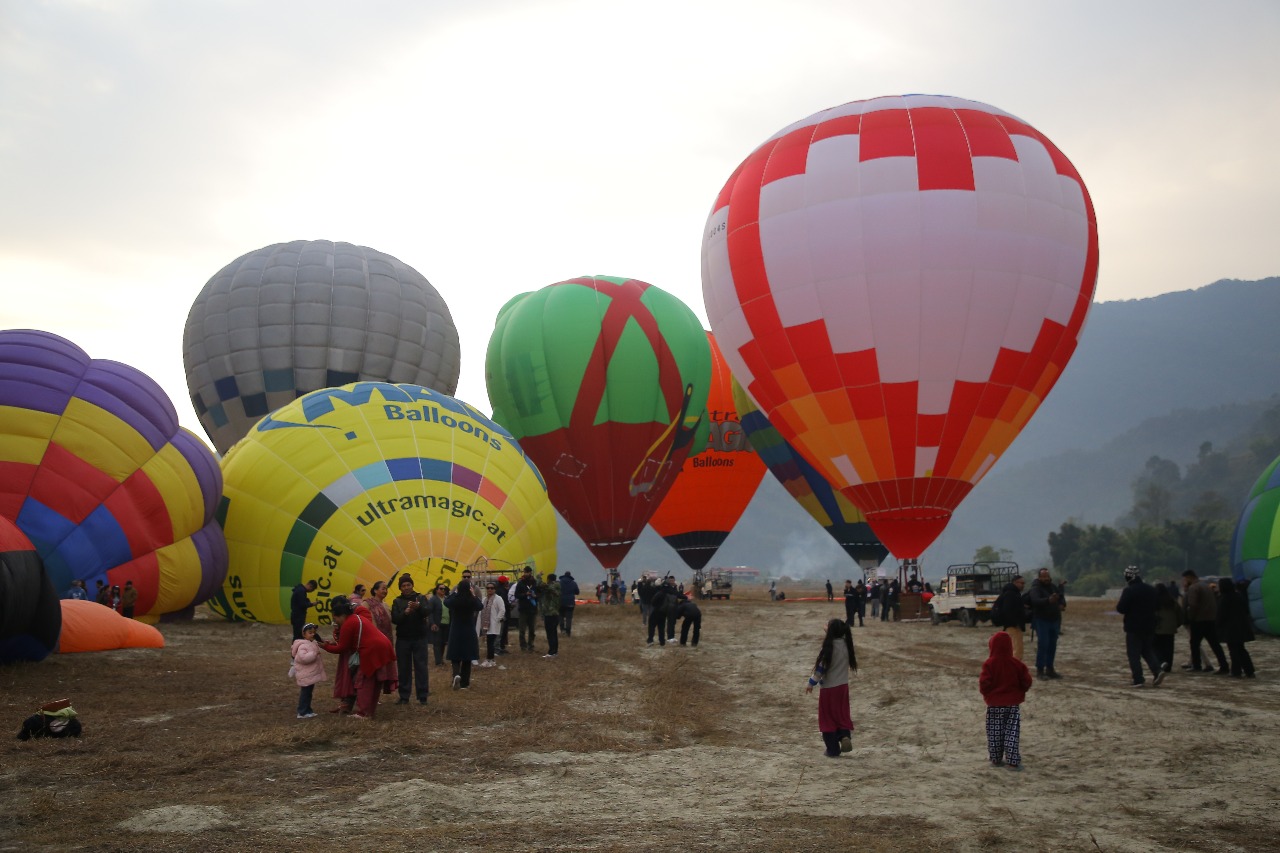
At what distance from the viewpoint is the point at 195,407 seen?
27953 millimetres

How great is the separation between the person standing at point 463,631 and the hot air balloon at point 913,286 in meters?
11.0

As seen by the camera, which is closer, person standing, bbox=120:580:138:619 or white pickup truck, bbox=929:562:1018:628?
person standing, bbox=120:580:138:619

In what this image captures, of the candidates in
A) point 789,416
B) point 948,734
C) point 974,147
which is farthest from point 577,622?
point 948,734

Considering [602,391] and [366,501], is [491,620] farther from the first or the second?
[602,391]

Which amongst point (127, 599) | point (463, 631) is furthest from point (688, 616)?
point (127, 599)

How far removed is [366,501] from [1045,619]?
930 centimetres

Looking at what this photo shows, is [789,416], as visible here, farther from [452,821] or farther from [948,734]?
[452,821]

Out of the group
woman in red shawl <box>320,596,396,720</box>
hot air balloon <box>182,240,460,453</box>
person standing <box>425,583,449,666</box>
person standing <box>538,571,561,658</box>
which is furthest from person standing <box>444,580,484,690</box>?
hot air balloon <box>182,240,460,453</box>

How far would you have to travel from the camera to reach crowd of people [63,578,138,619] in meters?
14.4

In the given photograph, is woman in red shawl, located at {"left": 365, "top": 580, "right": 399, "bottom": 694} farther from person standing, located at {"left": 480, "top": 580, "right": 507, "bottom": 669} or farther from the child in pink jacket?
person standing, located at {"left": 480, "top": 580, "right": 507, "bottom": 669}

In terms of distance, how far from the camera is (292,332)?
26.5 metres

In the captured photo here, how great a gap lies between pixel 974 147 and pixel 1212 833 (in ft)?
52.8

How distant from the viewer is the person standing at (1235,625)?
11719 mm

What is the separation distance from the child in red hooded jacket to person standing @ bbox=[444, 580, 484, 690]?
17.1 ft
